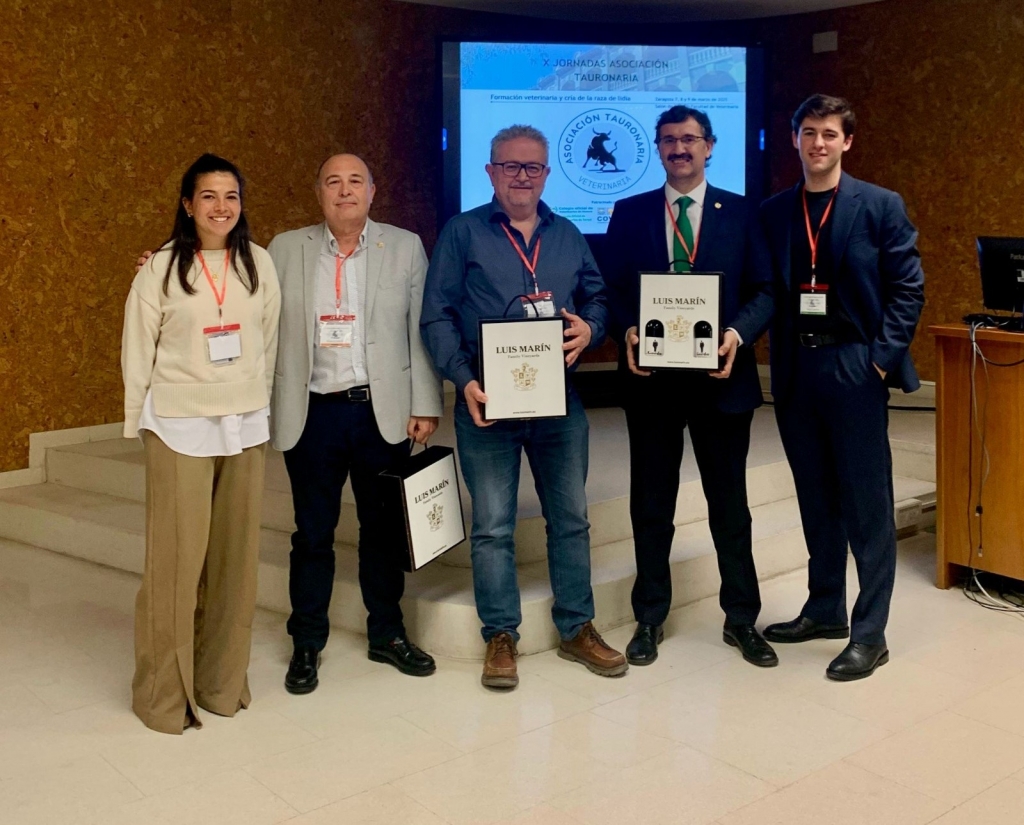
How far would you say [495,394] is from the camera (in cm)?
313

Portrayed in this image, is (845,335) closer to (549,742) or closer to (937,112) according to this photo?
(549,742)

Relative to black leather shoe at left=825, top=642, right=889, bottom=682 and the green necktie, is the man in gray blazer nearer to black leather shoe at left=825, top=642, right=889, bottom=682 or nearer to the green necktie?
the green necktie

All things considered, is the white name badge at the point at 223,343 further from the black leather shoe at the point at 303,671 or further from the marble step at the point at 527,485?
the marble step at the point at 527,485

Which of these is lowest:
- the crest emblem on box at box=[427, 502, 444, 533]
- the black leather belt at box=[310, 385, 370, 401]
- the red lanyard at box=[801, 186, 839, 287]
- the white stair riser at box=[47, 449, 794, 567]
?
the white stair riser at box=[47, 449, 794, 567]

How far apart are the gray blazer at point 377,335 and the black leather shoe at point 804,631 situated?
1.33m

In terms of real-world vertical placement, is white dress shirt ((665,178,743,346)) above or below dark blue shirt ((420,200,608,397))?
above

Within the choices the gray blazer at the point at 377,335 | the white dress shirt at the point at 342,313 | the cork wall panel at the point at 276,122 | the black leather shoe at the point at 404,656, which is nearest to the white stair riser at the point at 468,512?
the cork wall panel at the point at 276,122

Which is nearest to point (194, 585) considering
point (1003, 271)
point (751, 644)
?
point (751, 644)

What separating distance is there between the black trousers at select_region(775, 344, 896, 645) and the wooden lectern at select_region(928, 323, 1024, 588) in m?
0.82

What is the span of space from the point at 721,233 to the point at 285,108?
136 inches

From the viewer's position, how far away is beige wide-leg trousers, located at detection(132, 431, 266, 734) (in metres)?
2.92

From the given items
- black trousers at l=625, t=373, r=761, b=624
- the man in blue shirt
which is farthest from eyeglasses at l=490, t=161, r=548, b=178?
black trousers at l=625, t=373, r=761, b=624

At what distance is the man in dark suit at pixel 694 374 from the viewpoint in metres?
3.26

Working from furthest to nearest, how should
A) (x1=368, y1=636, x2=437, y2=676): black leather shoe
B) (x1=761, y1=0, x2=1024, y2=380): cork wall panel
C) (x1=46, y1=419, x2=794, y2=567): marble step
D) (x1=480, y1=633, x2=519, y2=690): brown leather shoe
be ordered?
1. (x1=761, y1=0, x2=1024, y2=380): cork wall panel
2. (x1=46, y1=419, x2=794, y2=567): marble step
3. (x1=368, y1=636, x2=437, y2=676): black leather shoe
4. (x1=480, y1=633, x2=519, y2=690): brown leather shoe
